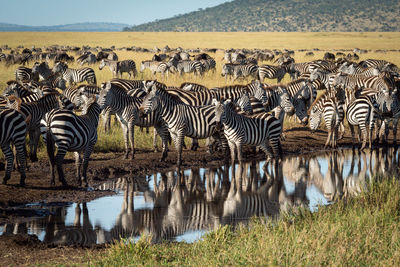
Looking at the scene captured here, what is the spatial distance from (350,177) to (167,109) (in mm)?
4192

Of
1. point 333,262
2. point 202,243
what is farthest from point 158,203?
point 333,262

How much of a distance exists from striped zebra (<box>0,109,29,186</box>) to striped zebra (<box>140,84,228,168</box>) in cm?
282

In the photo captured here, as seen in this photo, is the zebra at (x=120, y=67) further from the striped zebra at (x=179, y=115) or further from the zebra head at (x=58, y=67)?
the striped zebra at (x=179, y=115)

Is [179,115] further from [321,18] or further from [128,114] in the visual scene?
[321,18]

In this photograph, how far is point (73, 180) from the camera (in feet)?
34.7

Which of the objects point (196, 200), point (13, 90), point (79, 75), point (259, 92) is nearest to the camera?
point (196, 200)

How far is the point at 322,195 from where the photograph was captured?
1005 centimetres

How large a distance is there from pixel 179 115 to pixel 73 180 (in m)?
2.81

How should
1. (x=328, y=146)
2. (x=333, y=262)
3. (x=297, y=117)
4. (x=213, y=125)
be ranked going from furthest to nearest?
1. (x=297, y=117)
2. (x=328, y=146)
3. (x=213, y=125)
4. (x=333, y=262)

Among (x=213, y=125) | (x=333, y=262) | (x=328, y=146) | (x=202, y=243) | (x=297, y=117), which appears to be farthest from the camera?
(x=297, y=117)

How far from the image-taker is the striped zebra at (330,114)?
47.9 ft

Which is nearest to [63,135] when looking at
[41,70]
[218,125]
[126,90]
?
[218,125]

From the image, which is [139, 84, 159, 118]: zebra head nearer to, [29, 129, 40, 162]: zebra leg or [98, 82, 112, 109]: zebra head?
[98, 82, 112, 109]: zebra head

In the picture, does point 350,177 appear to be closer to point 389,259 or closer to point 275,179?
point 275,179
